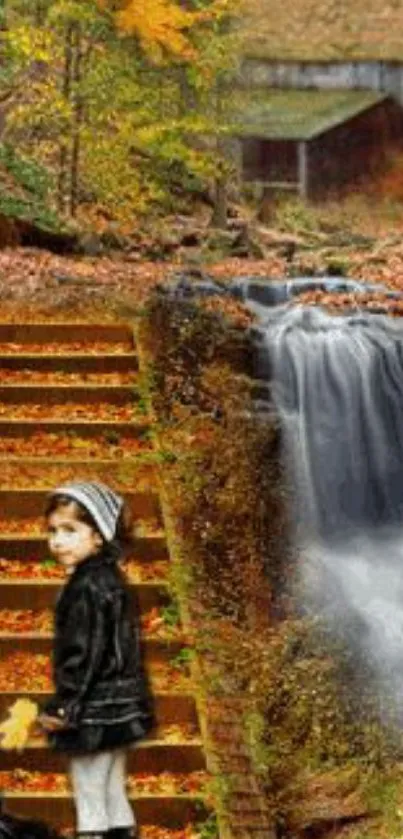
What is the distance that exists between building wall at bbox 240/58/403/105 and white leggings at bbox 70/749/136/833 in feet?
92.5

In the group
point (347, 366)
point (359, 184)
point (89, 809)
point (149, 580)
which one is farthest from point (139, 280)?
point (359, 184)

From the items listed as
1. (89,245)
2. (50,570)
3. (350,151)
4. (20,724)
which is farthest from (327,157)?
(20,724)

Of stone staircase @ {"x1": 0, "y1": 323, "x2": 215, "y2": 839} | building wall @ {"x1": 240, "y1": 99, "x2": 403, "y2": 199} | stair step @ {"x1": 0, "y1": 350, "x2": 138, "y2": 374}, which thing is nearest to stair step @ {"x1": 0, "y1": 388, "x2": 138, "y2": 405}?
stone staircase @ {"x1": 0, "y1": 323, "x2": 215, "y2": 839}

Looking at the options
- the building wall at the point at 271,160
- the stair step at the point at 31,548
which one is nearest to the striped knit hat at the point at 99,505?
the stair step at the point at 31,548

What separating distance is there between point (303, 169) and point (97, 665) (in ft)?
86.3

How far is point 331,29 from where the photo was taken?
34.5 meters

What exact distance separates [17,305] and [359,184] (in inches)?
687

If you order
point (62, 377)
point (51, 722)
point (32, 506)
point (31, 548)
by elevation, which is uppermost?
point (62, 377)

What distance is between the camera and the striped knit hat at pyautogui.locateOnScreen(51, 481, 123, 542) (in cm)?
658

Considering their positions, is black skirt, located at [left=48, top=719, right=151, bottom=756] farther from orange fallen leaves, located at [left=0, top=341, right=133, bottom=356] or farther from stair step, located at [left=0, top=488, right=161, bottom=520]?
orange fallen leaves, located at [left=0, top=341, right=133, bottom=356]

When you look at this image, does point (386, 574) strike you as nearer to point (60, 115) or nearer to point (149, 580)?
point (149, 580)

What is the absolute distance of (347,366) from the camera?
17.0 metres

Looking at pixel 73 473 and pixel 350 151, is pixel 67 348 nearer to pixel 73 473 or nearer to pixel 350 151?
pixel 73 473

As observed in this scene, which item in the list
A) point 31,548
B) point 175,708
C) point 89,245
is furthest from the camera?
point 89,245
